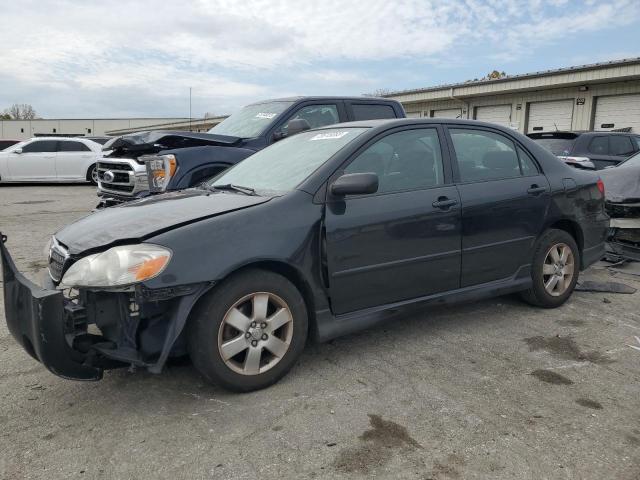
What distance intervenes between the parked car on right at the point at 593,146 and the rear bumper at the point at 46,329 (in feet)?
33.6

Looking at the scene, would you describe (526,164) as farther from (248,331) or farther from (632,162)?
(632,162)

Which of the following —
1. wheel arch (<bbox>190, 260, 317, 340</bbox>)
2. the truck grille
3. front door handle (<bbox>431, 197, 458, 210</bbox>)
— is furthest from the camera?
the truck grille

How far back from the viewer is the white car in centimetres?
1681

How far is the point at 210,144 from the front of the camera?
21.4ft

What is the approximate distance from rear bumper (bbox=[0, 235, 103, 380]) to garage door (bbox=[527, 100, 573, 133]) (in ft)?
62.2

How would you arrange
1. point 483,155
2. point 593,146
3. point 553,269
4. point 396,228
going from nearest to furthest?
point 396,228, point 483,155, point 553,269, point 593,146

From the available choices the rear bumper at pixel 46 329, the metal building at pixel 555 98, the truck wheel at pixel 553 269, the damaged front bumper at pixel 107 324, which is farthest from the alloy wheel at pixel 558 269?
the metal building at pixel 555 98

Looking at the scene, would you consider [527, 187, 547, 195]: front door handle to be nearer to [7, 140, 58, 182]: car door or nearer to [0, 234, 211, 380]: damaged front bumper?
[0, 234, 211, 380]: damaged front bumper

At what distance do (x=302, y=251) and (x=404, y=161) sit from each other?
1.12 metres

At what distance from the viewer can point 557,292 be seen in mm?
4746

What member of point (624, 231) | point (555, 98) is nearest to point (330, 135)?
point (624, 231)

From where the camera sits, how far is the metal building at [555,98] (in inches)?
674

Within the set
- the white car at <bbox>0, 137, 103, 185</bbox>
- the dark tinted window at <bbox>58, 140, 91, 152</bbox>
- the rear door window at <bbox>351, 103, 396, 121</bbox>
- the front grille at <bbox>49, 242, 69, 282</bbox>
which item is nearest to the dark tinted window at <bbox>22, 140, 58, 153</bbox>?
the white car at <bbox>0, 137, 103, 185</bbox>

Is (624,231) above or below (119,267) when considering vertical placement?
below
